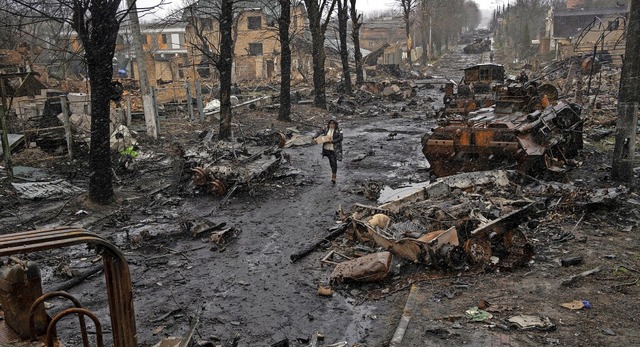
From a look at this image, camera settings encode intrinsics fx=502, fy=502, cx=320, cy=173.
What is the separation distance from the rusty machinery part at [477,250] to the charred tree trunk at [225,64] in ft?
35.8

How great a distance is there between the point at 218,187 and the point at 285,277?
439 centimetres

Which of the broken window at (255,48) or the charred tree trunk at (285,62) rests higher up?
the broken window at (255,48)

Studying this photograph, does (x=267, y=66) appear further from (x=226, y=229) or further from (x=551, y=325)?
(x=551, y=325)

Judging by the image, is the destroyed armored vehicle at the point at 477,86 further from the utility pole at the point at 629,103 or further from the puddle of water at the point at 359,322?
the puddle of water at the point at 359,322

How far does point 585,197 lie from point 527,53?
43.3 metres

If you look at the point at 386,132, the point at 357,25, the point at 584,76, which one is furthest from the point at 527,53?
the point at 386,132

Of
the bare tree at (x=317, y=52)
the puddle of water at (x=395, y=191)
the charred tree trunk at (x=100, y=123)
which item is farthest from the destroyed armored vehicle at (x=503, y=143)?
the bare tree at (x=317, y=52)

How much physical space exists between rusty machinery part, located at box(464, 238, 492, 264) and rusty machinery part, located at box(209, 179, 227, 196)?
6.15m

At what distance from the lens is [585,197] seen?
918cm

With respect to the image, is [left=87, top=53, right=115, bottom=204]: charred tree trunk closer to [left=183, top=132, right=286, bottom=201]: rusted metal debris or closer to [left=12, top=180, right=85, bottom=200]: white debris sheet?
[left=12, top=180, right=85, bottom=200]: white debris sheet

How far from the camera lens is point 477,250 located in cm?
707

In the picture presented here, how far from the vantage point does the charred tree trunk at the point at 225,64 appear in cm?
1595

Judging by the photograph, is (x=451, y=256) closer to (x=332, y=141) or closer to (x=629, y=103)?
(x=332, y=141)

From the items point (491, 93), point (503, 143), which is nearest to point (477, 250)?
point (503, 143)
